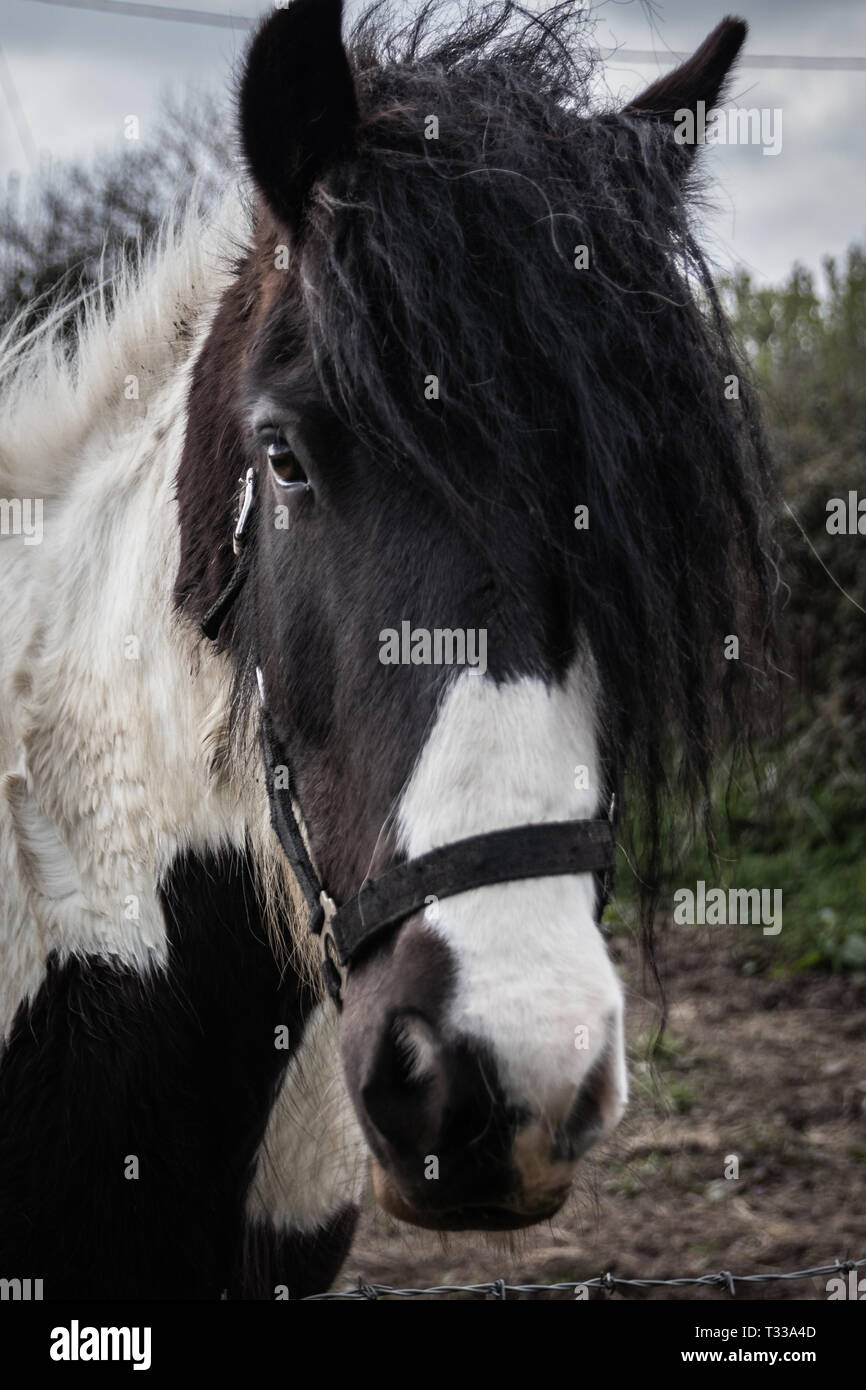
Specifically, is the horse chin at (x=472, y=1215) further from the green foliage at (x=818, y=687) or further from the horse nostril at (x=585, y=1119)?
the green foliage at (x=818, y=687)

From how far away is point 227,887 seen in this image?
2.14 m

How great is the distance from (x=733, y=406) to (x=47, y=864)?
59.7 inches

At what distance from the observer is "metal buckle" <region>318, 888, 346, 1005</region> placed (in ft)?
5.72

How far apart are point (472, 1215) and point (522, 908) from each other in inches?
16.7

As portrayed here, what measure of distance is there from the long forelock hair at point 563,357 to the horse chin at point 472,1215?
2.17ft

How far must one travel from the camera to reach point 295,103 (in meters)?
1.81

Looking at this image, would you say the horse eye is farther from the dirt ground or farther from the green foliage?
the green foliage

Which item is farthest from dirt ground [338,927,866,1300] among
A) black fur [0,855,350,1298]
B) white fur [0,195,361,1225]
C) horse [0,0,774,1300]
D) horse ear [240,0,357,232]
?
horse ear [240,0,357,232]

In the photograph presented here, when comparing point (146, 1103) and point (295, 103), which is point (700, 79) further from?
point (146, 1103)

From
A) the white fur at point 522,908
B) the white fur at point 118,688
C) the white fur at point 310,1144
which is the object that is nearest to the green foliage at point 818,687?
the white fur at point 310,1144

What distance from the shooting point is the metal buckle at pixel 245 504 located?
1.93 meters

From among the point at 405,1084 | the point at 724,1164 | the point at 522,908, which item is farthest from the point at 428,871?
the point at 724,1164

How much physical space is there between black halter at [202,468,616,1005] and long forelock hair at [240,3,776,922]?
26cm
